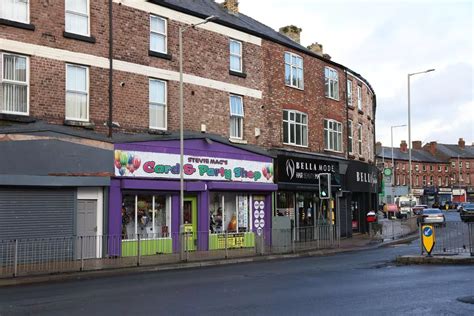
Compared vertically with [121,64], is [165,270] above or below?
below

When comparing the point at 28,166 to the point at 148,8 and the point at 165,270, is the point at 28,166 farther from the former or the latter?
the point at 148,8

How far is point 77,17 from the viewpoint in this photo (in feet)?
65.1

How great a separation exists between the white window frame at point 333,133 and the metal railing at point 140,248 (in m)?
7.62

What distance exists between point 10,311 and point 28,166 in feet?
29.8

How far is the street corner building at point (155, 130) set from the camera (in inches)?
713

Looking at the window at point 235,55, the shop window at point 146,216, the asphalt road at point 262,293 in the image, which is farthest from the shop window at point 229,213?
the asphalt road at point 262,293

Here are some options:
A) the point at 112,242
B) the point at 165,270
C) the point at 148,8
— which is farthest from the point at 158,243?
the point at 148,8

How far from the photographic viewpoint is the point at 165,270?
55.0 ft

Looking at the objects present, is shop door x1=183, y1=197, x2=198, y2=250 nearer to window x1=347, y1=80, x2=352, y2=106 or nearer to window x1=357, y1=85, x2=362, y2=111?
window x1=347, y1=80, x2=352, y2=106

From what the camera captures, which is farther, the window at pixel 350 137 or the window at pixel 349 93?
the window at pixel 349 93

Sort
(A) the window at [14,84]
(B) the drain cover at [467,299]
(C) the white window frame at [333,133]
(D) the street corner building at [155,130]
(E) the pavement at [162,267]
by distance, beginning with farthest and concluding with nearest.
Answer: (C) the white window frame at [333,133] < (D) the street corner building at [155,130] < (A) the window at [14,84] < (E) the pavement at [162,267] < (B) the drain cover at [467,299]

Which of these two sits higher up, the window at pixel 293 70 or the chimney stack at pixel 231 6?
the chimney stack at pixel 231 6

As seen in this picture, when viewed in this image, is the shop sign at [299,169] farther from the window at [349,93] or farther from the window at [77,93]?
the window at [77,93]

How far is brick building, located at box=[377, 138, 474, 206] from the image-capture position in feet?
313
